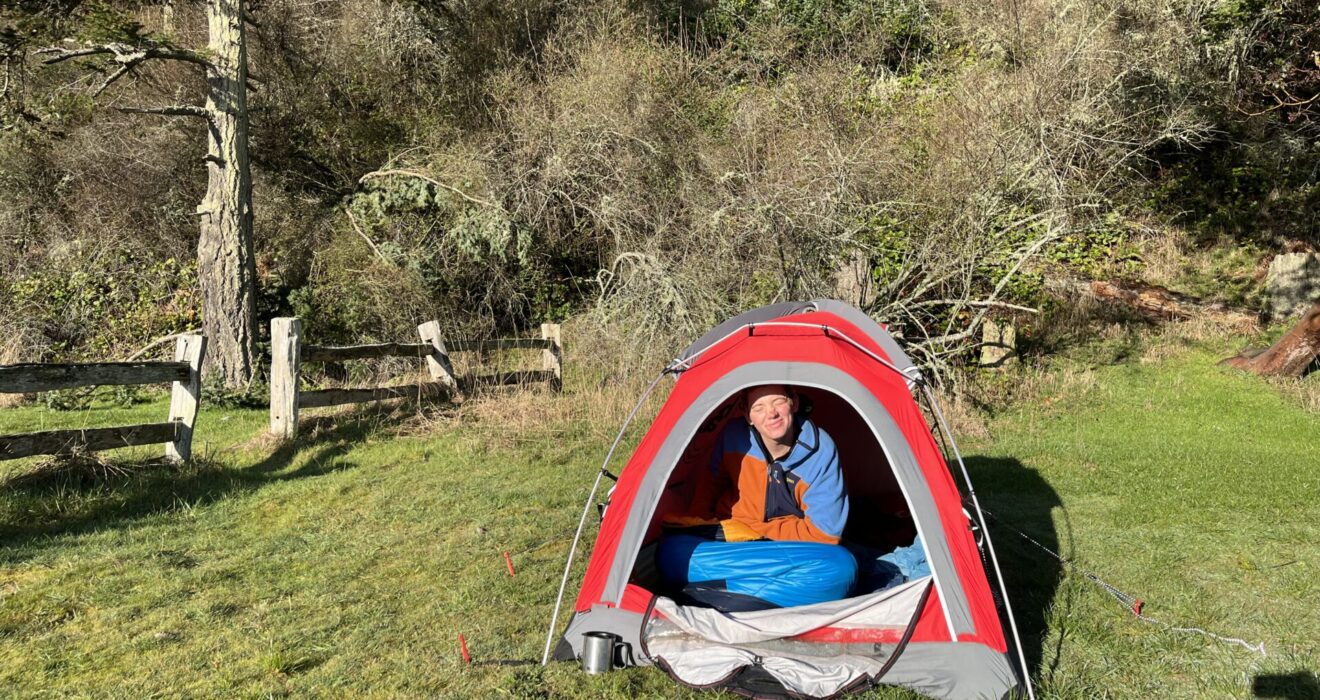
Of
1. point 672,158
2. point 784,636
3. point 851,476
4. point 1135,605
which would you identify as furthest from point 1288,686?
point 672,158

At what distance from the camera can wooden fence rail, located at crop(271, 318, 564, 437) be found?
770 centimetres

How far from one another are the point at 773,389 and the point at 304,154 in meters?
11.9

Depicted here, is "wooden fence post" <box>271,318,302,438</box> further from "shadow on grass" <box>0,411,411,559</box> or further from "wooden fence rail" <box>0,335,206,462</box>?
"wooden fence rail" <box>0,335,206,462</box>

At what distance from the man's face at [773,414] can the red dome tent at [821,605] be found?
0.78ft

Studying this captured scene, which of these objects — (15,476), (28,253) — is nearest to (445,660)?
(15,476)

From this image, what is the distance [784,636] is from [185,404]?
521 centimetres

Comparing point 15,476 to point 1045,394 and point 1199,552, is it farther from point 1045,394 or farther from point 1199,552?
point 1045,394

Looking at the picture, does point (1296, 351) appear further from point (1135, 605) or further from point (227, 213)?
point (227, 213)

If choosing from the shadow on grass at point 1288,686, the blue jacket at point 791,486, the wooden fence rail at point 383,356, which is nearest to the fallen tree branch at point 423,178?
the wooden fence rail at point 383,356

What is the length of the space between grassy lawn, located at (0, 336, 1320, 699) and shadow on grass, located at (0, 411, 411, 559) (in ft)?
0.07

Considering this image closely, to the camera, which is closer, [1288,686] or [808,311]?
[1288,686]

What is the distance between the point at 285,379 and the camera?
7668mm

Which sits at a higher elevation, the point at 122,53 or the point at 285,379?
the point at 122,53

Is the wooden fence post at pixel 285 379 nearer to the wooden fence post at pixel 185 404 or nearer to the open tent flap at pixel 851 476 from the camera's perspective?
the wooden fence post at pixel 185 404
